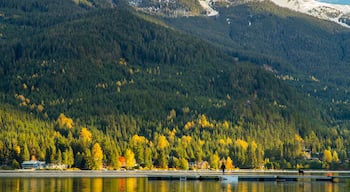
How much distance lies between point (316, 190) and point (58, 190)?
48.9m

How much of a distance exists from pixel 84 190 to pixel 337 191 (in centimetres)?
4740

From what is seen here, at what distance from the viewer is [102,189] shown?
641 feet

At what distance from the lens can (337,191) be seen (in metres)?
198

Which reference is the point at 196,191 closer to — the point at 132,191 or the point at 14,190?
the point at 132,191

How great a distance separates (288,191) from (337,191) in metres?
9.29

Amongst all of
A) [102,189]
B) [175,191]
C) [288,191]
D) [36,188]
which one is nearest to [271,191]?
[288,191]

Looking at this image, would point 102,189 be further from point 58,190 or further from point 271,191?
point 271,191

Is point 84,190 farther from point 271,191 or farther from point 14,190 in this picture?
point 271,191

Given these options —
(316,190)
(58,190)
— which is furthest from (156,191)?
(316,190)

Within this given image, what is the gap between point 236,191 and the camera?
195000mm

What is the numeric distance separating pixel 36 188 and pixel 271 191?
144 ft

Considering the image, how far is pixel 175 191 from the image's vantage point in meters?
194

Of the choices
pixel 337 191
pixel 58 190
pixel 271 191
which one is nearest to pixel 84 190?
pixel 58 190

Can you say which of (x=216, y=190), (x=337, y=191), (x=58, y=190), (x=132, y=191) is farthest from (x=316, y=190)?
(x=58, y=190)
